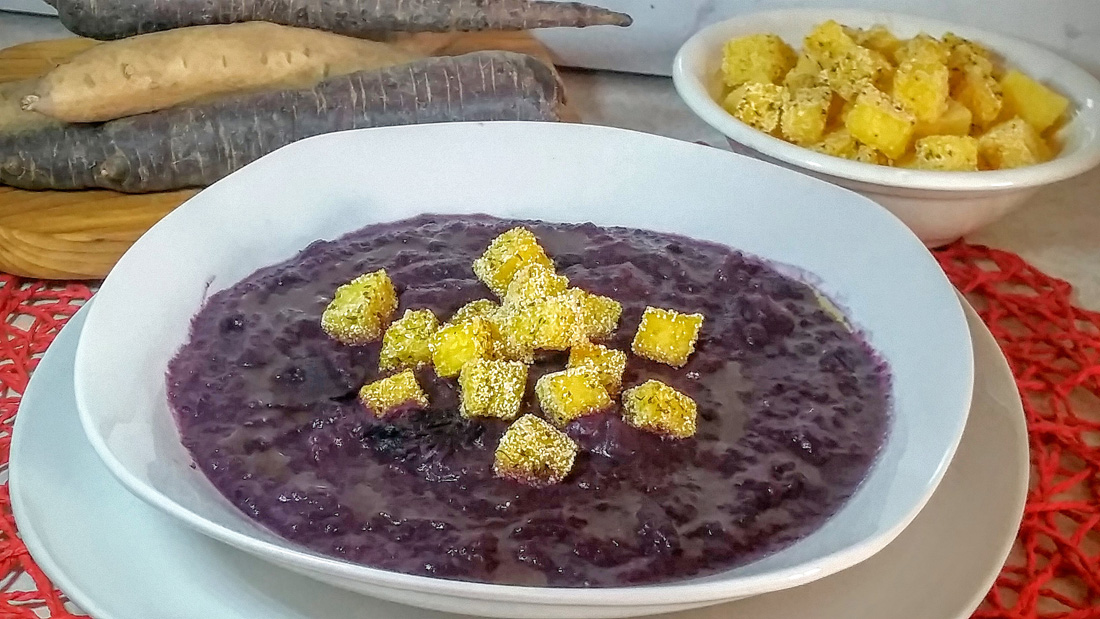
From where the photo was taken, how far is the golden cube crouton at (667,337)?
118 centimetres

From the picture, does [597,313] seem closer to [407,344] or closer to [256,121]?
[407,344]

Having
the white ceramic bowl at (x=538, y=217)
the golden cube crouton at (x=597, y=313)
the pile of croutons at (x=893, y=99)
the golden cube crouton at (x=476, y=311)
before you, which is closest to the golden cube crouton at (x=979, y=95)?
the pile of croutons at (x=893, y=99)

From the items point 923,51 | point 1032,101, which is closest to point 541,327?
point 923,51

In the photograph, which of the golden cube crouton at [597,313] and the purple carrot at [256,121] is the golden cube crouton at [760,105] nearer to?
the purple carrot at [256,121]

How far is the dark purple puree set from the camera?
95cm

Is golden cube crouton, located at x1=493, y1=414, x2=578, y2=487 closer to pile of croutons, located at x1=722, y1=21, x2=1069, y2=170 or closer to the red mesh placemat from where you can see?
the red mesh placemat

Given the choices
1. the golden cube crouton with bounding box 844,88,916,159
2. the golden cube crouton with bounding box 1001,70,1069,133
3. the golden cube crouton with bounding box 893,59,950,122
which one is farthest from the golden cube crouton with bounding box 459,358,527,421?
the golden cube crouton with bounding box 1001,70,1069,133

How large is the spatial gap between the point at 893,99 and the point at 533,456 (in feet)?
2.95

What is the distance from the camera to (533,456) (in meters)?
1.01

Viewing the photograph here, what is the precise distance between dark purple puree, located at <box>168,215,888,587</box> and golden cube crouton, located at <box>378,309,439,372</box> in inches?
0.9

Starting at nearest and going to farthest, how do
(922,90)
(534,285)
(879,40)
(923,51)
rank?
(534,285), (922,90), (923,51), (879,40)

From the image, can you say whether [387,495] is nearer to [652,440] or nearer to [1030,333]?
[652,440]

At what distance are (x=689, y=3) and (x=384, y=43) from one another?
619 millimetres

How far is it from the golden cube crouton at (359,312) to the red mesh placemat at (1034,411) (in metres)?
0.40
